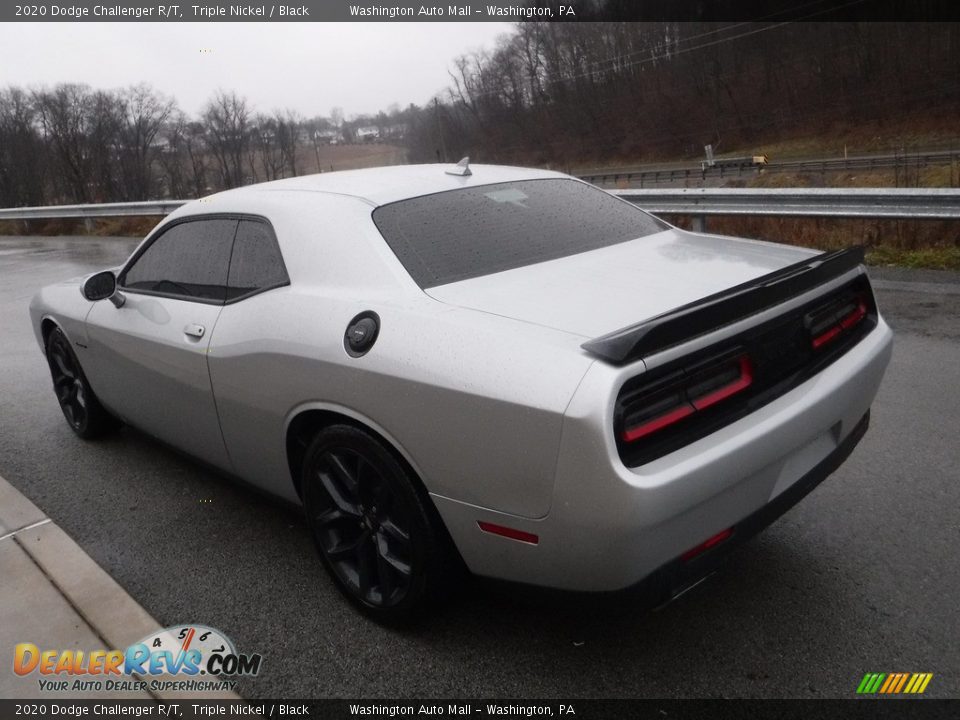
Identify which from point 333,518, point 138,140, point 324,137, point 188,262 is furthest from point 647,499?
point 138,140

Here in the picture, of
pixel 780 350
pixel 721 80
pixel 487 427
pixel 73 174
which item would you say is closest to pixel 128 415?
pixel 487 427

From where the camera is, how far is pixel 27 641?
264 centimetres

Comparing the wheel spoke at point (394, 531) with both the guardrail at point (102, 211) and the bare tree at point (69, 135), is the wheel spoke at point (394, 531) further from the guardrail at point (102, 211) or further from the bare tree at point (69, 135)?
the bare tree at point (69, 135)

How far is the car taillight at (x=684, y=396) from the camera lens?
77.5 inches

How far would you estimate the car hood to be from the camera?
2214 mm

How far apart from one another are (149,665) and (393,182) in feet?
6.65

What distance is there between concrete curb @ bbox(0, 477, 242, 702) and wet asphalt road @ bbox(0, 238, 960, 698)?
85 mm

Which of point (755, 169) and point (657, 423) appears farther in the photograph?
point (755, 169)

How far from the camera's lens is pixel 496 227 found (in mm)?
2984

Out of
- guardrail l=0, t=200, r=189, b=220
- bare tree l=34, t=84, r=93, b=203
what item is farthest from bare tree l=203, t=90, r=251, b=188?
bare tree l=34, t=84, r=93, b=203

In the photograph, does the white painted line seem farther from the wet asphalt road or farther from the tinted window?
the tinted window

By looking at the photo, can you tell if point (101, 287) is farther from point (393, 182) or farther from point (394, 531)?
point (394, 531)

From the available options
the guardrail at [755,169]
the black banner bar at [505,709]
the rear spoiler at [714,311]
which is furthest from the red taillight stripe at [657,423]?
the guardrail at [755,169]

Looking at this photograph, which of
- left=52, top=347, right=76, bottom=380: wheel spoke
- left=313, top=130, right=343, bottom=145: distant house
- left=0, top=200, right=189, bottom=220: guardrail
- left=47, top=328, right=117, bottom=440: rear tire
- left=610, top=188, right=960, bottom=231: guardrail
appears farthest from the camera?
left=0, top=200, right=189, bottom=220: guardrail
